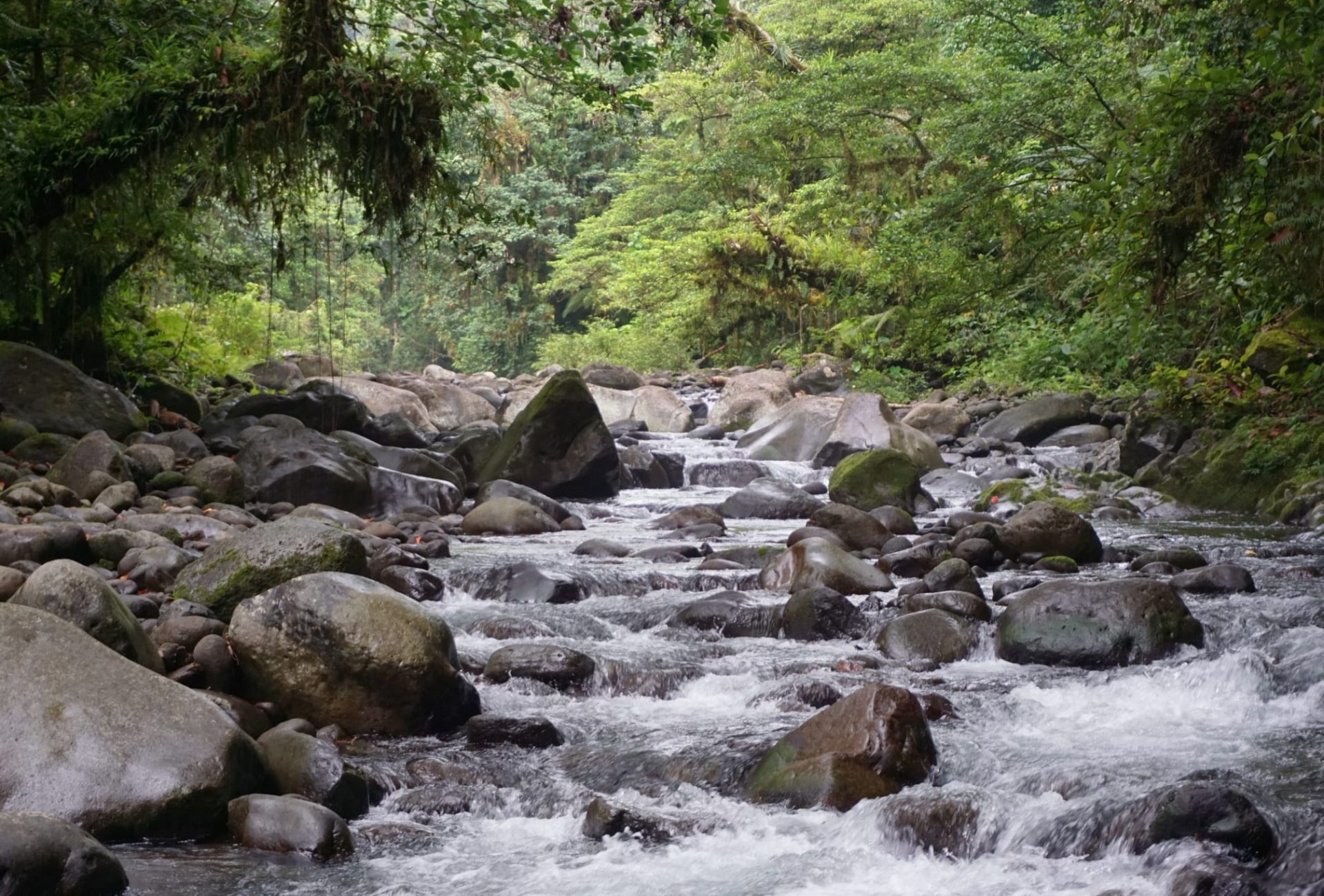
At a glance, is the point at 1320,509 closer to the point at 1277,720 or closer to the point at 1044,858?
the point at 1277,720

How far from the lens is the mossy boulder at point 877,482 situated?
459 inches

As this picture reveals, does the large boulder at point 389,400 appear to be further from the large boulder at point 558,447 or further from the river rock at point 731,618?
the river rock at point 731,618

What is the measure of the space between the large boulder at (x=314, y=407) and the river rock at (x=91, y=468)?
9.25ft

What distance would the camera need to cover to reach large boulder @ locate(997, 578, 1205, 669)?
6.14m

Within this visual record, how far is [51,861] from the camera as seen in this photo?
132 inches

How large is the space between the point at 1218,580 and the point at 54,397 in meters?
9.33

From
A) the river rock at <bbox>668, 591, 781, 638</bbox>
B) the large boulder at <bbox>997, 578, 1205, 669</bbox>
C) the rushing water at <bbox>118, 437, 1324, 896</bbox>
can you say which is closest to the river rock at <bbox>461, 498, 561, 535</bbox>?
the rushing water at <bbox>118, 437, 1324, 896</bbox>

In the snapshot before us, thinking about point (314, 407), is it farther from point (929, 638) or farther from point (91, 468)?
point (929, 638)

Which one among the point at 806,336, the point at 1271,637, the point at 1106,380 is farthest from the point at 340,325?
the point at 1271,637

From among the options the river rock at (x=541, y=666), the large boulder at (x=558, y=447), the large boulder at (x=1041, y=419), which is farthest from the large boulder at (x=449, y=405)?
the river rock at (x=541, y=666)

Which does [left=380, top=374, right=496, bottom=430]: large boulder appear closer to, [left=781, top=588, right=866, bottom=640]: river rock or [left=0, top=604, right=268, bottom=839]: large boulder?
[left=781, top=588, right=866, bottom=640]: river rock

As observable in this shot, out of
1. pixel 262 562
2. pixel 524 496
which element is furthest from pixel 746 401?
pixel 262 562

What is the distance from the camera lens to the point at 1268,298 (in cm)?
716

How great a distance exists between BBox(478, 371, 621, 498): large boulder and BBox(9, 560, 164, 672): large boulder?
25.3 feet
